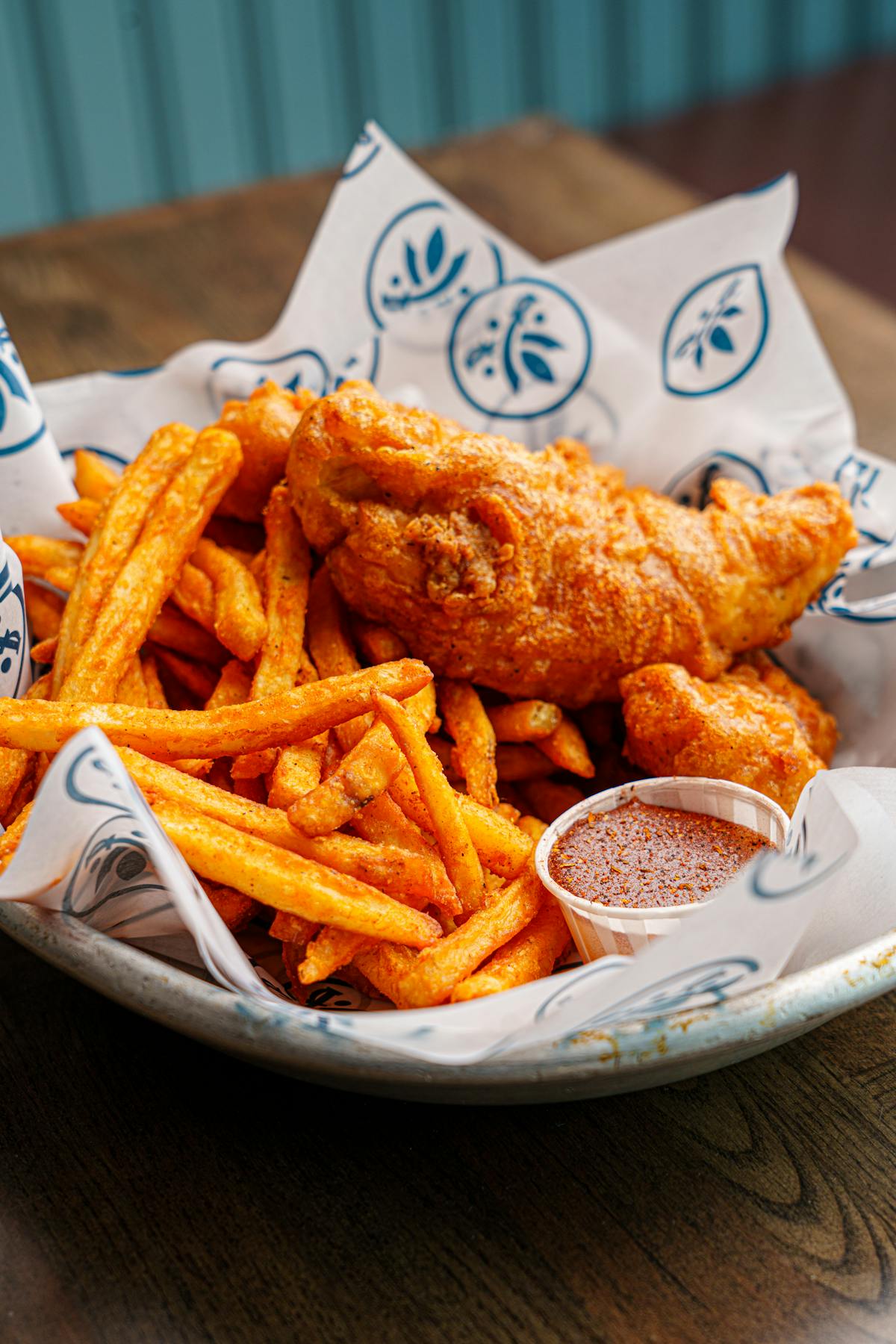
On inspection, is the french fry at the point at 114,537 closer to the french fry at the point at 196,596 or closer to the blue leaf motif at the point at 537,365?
the french fry at the point at 196,596

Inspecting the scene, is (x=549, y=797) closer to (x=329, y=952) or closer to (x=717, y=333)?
(x=329, y=952)

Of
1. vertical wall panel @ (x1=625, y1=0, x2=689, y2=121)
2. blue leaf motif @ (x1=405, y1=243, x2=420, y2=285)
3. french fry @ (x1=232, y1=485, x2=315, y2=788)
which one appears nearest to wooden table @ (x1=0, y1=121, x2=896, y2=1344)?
french fry @ (x1=232, y1=485, x2=315, y2=788)

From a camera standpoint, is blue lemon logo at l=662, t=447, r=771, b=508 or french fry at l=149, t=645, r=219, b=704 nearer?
french fry at l=149, t=645, r=219, b=704

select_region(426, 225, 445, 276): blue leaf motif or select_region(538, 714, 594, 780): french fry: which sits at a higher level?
select_region(426, 225, 445, 276): blue leaf motif

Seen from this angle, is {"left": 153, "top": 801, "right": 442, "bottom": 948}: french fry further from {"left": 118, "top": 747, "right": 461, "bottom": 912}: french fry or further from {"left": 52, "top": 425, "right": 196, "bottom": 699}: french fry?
{"left": 52, "top": 425, "right": 196, "bottom": 699}: french fry

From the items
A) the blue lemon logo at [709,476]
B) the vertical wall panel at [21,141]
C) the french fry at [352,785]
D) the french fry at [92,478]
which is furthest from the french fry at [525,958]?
the vertical wall panel at [21,141]

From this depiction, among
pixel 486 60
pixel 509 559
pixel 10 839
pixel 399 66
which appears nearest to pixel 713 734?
pixel 509 559

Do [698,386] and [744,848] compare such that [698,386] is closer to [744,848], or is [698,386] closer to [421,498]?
[421,498]

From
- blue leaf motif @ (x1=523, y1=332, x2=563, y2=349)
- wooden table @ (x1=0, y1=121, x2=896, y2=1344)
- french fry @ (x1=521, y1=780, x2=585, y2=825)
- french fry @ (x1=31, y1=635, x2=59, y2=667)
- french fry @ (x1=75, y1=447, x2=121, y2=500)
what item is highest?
blue leaf motif @ (x1=523, y1=332, x2=563, y2=349)
